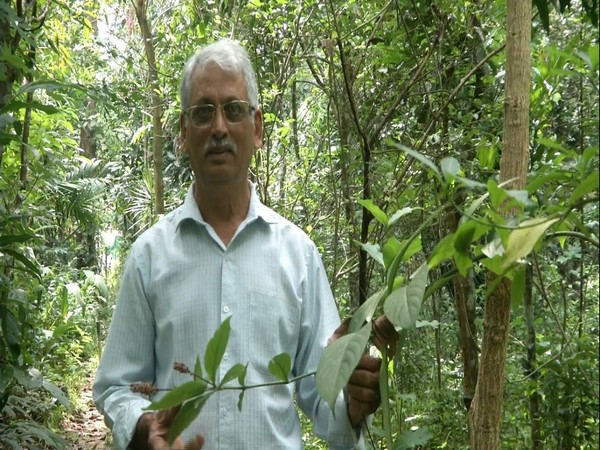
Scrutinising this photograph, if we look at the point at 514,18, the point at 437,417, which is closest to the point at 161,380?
the point at 514,18

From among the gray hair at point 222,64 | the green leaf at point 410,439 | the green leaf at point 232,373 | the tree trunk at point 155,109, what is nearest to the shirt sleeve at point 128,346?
the gray hair at point 222,64

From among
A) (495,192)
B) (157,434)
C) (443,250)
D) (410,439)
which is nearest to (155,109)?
(157,434)

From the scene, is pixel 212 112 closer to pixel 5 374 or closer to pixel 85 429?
pixel 5 374

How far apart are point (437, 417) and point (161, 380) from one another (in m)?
1.25

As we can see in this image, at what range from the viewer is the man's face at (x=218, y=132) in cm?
137

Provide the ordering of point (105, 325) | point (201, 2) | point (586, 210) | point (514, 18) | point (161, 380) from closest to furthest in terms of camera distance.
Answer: point (586, 210) < point (514, 18) < point (161, 380) < point (201, 2) < point (105, 325)

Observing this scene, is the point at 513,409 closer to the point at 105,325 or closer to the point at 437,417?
the point at 437,417

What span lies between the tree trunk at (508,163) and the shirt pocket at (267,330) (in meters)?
0.53

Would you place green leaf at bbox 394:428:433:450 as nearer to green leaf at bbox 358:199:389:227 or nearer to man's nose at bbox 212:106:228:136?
green leaf at bbox 358:199:389:227

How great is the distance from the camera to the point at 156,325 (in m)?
1.41

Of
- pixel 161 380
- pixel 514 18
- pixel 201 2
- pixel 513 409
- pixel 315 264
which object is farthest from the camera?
pixel 201 2

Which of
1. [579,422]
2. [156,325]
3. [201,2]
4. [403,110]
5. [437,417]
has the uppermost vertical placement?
[201,2]

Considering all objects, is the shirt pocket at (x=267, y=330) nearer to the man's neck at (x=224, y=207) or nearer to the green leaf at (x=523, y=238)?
the man's neck at (x=224, y=207)

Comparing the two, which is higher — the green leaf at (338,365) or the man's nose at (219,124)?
the man's nose at (219,124)
